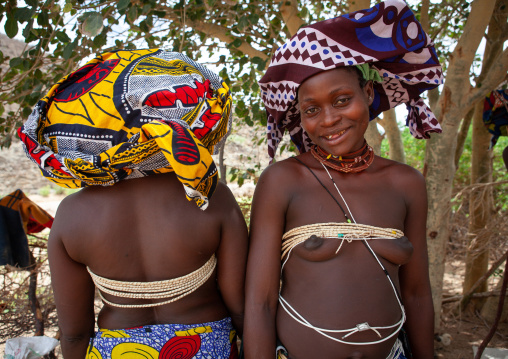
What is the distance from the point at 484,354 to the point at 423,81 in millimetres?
1520

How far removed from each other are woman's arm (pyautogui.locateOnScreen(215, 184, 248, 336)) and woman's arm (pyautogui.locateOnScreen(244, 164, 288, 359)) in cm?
4

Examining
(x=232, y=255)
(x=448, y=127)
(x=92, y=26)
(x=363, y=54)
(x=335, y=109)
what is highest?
(x=92, y=26)

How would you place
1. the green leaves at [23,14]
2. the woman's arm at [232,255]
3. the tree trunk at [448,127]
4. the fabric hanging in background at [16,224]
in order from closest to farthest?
the woman's arm at [232,255], the green leaves at [23,14], the fabric hanging in background at [16,224], the tree trunk at [448,127]

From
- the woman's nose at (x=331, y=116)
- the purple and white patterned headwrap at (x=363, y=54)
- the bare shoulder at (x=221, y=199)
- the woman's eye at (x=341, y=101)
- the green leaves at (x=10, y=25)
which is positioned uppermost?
the green leaves at (x=10, y=25)

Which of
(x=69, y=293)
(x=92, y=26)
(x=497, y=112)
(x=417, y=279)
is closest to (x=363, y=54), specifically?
(x=417, y=279)

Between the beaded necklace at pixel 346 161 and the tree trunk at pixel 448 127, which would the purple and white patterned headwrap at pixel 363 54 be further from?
the tree trunk at pixel 448 127

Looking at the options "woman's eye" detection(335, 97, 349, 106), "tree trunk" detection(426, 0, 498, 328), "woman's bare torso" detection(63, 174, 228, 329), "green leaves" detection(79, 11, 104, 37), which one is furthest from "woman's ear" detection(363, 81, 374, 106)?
"tree trunk" detection(426, 0, 498, 328)

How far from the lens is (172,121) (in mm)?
1267

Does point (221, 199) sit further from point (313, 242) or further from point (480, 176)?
point (480, 176)

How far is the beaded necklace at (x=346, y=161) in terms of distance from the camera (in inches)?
69.0

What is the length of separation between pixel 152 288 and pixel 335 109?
3.15ft

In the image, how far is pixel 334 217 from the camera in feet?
5.47

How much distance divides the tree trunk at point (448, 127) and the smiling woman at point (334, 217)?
128 cm

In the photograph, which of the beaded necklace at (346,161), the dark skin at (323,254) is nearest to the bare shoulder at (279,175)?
the dark skin at (323,254)
